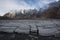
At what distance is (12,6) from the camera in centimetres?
251

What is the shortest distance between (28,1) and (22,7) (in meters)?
0.19

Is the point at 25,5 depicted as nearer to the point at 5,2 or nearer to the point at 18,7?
the point at 18,7

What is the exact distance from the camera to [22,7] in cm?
253

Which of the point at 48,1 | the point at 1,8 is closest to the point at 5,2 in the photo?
the point at 1,8

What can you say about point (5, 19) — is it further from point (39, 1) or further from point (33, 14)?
point (39, 1)

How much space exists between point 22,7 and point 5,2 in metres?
0.39

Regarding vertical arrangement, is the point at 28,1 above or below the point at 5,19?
above

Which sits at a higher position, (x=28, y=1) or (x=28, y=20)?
(x=28, y=1)

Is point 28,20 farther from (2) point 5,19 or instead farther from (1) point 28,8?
(2) point 5,19

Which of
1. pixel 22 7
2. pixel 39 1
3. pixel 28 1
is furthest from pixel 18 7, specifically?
pixel 39 1

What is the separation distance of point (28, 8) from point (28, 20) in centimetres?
27

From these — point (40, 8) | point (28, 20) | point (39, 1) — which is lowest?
point (28, 20)

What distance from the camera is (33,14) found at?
2.56 metres

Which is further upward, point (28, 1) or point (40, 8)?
point (28, 1)
